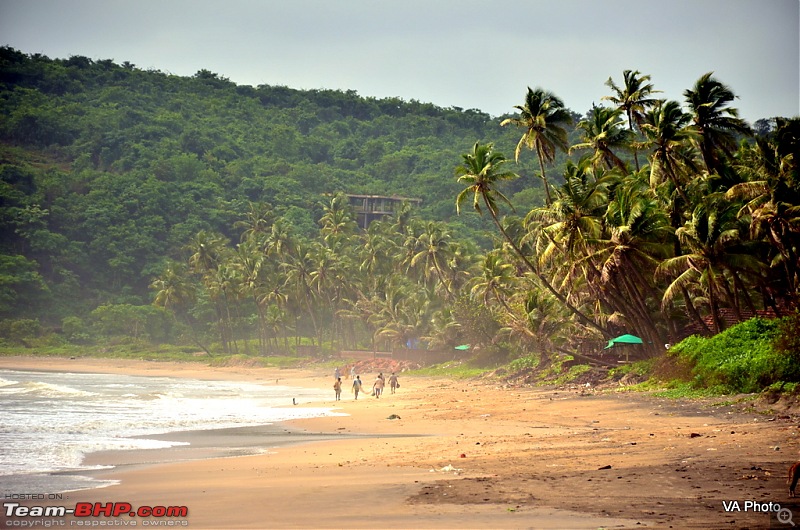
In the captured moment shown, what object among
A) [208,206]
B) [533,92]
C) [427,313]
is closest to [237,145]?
[208,206]

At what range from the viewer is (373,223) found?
3939 inches

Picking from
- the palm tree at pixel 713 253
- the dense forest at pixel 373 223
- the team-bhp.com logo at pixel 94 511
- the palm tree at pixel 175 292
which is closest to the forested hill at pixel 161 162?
the dense forest at pixel 373 223

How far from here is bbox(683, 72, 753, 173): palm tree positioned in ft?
116

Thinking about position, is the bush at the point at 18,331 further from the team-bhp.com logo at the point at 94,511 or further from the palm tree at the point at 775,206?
the team-bhp.com logo at the point at 94,511

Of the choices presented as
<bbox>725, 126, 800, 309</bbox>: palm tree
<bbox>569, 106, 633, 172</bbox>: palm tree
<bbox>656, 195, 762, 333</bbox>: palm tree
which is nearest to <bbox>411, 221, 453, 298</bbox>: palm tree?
<bbox>569, 106, 633, 172</bbox>: palm tree

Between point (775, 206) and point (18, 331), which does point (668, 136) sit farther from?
point (18, 331)

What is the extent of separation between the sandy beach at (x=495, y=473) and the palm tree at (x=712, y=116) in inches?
666

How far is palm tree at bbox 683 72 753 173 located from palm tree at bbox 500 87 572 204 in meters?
6.29

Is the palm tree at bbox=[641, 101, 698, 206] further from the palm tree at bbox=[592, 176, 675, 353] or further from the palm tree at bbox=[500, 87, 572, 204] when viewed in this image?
the palm tree at bbox=[500, 87, 572, 204]

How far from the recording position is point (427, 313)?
240ft

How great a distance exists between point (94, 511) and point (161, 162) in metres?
129

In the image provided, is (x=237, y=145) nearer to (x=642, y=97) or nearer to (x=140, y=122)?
(x=140, y=122)

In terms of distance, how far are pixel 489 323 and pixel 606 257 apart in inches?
991

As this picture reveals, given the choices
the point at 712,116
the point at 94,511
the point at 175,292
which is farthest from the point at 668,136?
the point at 175,292
